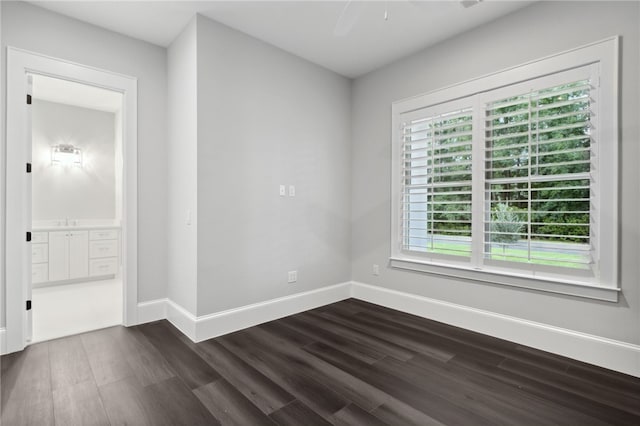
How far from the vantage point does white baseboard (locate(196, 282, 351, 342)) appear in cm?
290

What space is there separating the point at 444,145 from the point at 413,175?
1.52 ft

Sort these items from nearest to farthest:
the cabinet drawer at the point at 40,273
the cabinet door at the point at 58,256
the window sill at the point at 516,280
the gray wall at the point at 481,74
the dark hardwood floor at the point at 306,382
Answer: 1. the dark hardwood floor at the point at 306,382
2. the gray wall at the point at 481,74
3. the window sill at the point at 516,280
4. the cabinet drawer at the point at 40,273
5. the cabinet door at the point at 58,256

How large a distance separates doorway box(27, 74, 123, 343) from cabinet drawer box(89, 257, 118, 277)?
13 mm

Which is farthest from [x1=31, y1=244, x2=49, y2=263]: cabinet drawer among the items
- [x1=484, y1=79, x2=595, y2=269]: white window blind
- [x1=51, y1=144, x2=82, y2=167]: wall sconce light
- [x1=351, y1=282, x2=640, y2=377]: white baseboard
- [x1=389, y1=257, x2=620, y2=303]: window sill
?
[x1=484, y1=79, x2=595, y2=269]: white window blind

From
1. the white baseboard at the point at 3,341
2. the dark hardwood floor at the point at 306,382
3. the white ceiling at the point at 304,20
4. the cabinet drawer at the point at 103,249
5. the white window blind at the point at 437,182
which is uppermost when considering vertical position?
the white ceiling at the point at 304,20

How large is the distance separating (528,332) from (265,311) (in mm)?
2404

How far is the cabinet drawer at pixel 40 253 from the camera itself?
4625 millimetres

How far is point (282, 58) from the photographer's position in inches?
138

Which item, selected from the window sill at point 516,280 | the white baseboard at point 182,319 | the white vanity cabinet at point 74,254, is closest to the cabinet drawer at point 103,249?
the white vanity cabinet at point 74,254

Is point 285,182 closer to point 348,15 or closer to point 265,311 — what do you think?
point 265,311

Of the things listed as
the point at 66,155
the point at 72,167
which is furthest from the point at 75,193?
the point at 66,155

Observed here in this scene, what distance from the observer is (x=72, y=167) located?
5.34m

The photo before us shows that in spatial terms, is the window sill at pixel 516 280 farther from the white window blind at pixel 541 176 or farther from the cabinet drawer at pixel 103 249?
the cabinet drawer at pixel 103 249

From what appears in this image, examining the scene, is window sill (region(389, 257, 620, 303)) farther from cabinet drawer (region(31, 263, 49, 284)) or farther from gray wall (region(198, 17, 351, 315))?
cabinet drawer (region(31, 263, 49, 284))
